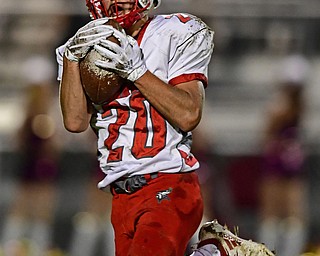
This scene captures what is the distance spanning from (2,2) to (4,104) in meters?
0.98

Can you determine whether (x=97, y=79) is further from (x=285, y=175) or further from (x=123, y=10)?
(x=285, y=175)

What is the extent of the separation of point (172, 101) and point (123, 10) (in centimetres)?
42

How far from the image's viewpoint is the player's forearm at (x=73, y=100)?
13.5ft

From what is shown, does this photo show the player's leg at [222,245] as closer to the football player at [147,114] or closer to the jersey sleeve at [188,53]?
the football player at [147,114]

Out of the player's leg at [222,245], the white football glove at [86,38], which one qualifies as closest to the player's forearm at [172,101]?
the white football glove at [86,38]

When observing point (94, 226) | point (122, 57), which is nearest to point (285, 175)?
point (94, 226)

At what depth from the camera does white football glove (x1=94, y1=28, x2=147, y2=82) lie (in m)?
3.95

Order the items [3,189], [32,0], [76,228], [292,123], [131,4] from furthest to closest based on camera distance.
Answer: [32,0] → [3,189] → [76,228] → [292,123] → [131,4]

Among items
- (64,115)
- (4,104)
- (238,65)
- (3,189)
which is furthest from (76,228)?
(64,115)

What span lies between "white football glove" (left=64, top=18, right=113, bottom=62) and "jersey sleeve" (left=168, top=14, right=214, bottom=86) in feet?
1.07

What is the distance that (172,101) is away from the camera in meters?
3.99

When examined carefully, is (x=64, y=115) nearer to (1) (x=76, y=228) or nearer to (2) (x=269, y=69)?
(1) (x=76, y=228)

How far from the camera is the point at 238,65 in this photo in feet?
33.1

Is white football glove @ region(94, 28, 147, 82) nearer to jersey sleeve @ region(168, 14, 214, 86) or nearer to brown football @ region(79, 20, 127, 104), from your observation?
brown football @ region(79, 20, 127, 104)
